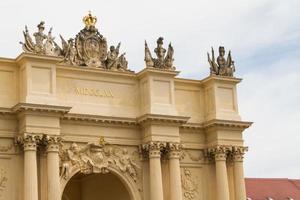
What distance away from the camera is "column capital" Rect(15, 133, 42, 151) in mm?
24078

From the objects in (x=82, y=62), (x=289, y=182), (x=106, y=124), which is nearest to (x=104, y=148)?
(x=106, y=124)

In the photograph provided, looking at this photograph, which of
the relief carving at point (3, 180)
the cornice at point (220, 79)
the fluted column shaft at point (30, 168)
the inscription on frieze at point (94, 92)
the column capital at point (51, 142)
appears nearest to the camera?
the fluted column shaft at point (30, 168)

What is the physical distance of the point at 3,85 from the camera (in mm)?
24969

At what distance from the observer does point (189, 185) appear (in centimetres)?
2797

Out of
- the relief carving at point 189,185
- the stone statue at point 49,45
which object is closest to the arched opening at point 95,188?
the relief carving at point 189,185

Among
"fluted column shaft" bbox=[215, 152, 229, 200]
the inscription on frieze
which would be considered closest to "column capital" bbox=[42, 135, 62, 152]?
the inscription on frieze

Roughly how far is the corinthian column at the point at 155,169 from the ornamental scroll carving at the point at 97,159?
66 cm

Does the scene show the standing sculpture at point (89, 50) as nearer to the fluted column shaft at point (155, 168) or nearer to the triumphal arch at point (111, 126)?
the triumphal arch at point (111, 126)

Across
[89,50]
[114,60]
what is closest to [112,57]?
[114,60]

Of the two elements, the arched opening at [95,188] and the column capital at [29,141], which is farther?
the arched opening at [95,188]

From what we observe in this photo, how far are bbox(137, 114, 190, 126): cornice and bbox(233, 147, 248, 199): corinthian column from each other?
279cm

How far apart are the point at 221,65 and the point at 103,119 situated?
5.90 meters

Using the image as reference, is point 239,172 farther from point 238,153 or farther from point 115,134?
point 115,134

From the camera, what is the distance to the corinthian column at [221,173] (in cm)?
2783
